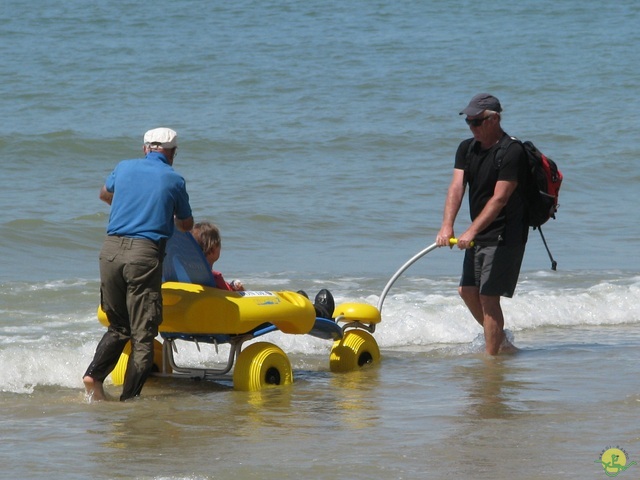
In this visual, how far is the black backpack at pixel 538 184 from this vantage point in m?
7.36

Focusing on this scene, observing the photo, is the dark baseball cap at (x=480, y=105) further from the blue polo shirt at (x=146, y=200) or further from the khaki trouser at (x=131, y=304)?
the khaki trouser at (x=131, y=304)

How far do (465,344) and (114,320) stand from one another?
10.2 ft

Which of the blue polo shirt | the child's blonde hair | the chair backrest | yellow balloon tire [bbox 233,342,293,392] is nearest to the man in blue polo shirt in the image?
the blue polo shirt

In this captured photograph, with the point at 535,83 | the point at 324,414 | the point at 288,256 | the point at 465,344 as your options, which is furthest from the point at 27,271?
the point at 535,83

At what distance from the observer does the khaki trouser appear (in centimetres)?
637

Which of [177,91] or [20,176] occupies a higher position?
[177,91]

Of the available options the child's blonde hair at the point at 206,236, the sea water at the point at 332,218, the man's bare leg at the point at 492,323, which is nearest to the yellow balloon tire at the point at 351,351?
the sea water at the point at 332,218

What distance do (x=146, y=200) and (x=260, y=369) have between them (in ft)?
4.05

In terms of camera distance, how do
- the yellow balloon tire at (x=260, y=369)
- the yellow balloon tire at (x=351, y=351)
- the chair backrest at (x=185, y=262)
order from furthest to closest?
the yellow balloon tire at (x=351, y=351), the yellow balloon tire at (x=260, y=369), the chair backrest at (x=185, y=262)

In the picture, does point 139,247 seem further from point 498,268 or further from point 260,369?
point 498,268

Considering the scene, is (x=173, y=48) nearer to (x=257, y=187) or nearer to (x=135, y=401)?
(x=257, y=187)

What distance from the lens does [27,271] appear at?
1145 centimetres

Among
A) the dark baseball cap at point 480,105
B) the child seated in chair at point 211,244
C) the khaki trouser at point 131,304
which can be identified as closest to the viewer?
the khaki trouser at point 131,304

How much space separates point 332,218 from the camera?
1452 cm
